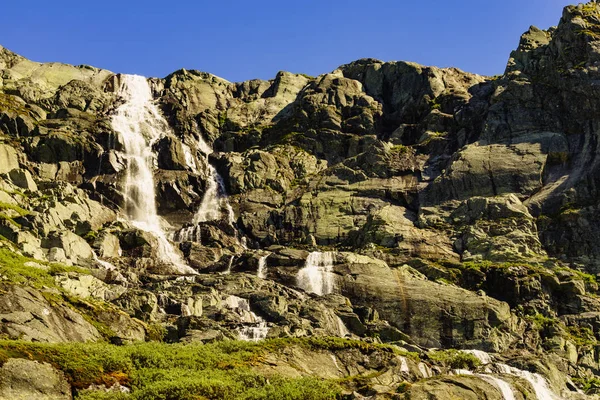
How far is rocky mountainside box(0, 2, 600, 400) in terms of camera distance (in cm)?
3878

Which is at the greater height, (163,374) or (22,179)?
A: (22,179)

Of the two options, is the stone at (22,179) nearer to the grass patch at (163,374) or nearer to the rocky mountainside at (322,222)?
the rocky mountainside at (322,222)

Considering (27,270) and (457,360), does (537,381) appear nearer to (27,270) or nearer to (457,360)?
(457,360)

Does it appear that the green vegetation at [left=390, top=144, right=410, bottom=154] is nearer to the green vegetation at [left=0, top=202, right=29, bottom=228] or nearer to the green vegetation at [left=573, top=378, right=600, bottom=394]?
the green vegetation at [left=573, top=378, right=600, bottom=394]

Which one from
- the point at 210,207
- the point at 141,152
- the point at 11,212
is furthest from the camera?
the point at 141,152

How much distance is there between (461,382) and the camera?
32562 millimetres

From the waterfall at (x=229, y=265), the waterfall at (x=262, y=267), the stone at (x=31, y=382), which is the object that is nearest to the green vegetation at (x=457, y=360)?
the waterfall at (x=262, y=267)

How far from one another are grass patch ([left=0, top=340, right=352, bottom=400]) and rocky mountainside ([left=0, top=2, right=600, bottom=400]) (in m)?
0.19

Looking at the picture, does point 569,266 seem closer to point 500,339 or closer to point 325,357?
point 500,339

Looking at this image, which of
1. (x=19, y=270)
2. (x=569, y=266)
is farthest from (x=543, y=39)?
(x=19, y=270)

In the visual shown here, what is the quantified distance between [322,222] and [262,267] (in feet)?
66.1

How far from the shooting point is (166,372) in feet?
97.4

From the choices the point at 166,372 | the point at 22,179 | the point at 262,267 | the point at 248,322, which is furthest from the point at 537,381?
the point at 22,179

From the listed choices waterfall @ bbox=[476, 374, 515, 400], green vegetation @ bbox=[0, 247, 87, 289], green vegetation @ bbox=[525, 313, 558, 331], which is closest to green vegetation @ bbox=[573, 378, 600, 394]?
green vegetation @ bbox=[525, 313, 558, 331]
